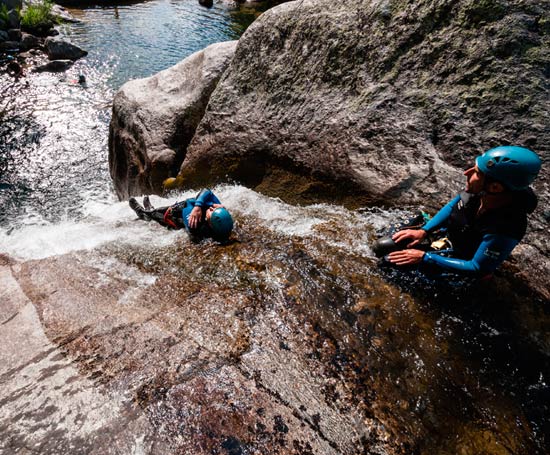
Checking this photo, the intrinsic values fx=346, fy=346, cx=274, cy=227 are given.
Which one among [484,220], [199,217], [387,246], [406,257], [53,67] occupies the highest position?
[484,220]

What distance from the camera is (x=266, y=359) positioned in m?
2.78

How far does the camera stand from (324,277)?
147 inches

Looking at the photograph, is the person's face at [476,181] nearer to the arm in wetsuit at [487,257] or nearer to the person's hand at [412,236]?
the arm in wetsuit at [487,257]

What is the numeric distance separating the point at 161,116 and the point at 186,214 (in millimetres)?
3222

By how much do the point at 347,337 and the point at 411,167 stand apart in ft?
8.46

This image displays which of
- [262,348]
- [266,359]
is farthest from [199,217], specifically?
[266,359]

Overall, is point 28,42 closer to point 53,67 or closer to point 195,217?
point 53,67

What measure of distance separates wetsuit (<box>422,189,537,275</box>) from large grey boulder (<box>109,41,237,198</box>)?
208 inches

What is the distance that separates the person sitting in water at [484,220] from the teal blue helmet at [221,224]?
1.89m

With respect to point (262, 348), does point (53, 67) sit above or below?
below

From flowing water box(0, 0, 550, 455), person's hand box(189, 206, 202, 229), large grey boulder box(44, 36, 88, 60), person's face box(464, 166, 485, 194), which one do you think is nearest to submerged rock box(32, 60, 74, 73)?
large grey boulder box(44, 36, 88, 60)

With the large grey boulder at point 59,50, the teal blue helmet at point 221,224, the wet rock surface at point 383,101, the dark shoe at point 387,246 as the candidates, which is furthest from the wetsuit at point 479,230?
the large grey boulder at point 59,50

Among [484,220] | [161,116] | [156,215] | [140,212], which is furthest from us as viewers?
[161,116]

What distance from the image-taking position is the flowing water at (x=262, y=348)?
7.64 feet
